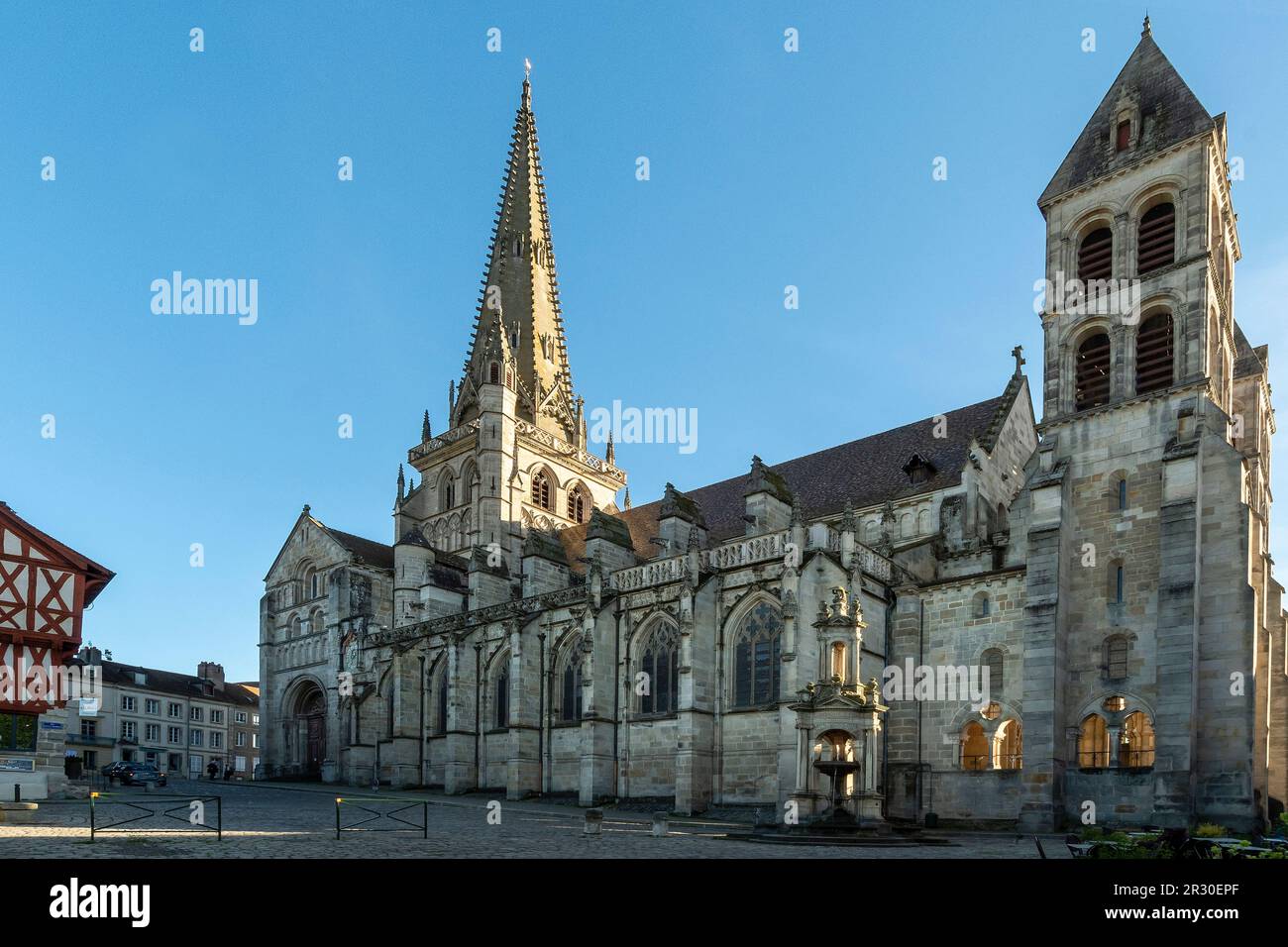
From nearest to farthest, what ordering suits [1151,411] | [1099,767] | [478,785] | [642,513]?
[1099,767]
[1151,411]
[478,785]
[642,513]

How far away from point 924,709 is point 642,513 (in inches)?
823

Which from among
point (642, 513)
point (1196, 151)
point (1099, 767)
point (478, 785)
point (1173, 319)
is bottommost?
point (478, 785)

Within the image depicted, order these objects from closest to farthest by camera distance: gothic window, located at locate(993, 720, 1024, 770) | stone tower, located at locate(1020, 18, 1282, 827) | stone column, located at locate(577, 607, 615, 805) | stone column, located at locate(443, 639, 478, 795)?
stone tower, located at locate(1020, 18, 1282, 827), gothic window, located at locate(993, 720, 1024, 770), stone column, located at locate(577, 607, 615, 805), stone column, located at locate(443, 639, 478, 795)

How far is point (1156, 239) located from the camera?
27.3 m

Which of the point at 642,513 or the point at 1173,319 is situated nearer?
the point at 1173,319

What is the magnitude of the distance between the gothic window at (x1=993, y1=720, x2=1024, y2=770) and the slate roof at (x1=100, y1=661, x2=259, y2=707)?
56050mm

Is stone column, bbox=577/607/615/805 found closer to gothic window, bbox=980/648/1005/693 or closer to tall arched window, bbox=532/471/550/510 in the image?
gothic window, bbox=980/648/1005/693

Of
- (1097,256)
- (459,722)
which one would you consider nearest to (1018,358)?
(1097,256)

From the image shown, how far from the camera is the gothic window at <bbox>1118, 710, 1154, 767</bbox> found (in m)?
23.8

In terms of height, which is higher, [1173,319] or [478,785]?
[1173,319]

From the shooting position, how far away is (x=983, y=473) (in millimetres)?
30688

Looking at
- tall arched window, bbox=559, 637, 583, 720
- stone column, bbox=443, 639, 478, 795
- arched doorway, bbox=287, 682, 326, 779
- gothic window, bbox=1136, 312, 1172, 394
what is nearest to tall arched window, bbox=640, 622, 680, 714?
tall arched window, bbox=559, 637, 583, 720
